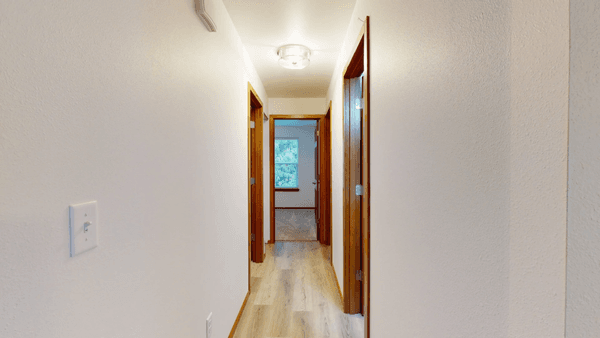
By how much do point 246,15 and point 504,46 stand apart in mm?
1812

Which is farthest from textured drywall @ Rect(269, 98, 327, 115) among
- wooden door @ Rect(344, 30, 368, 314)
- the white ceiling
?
wooden door @ Rect(344, 30, 368, 314)

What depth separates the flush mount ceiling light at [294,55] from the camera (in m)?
2.45

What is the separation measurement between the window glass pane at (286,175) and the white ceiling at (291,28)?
4.91 meters

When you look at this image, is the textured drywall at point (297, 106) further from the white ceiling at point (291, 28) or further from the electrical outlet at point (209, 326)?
the electrical outlet at point (209, 326)

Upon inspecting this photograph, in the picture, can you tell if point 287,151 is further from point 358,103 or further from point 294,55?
point 358,103

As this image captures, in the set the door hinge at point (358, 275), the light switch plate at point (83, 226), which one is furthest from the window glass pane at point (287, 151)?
the light switch plate at point (83, 226)

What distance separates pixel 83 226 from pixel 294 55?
86.1 inches

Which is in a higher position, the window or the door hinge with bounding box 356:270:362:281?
the window

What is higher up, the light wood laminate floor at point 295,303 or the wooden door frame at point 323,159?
the wooden door frame at point 323,159

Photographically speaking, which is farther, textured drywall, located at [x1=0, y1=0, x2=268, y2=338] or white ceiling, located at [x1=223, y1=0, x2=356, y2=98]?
white ceiling, located at [x1=223, y1=0, x2=356, y2=98]

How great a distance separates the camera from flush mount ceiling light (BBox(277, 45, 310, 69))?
2.45 metres

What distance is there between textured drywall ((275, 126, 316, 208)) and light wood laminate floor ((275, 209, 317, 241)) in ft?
0.95

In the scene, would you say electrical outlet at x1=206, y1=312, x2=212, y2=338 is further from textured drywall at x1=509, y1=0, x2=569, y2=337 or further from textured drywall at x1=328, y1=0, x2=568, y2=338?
textured drywall at x1=509, y1=0, x2=569, y2=337

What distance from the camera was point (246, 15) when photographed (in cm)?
193
